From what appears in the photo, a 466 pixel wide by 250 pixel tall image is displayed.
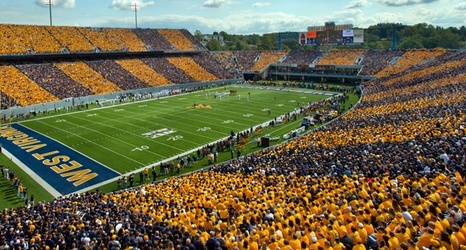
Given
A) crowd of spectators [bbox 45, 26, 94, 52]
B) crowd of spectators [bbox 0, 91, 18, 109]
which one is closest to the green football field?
crowd of spectators [bbox 0, 91, 18, 109]

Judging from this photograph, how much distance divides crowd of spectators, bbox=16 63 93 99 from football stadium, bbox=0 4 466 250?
8.7 inches

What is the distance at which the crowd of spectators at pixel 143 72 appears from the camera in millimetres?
53062

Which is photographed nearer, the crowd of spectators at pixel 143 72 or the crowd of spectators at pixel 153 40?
the crowd of spectators at pixel 143 72

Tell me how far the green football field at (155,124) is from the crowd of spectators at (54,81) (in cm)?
565

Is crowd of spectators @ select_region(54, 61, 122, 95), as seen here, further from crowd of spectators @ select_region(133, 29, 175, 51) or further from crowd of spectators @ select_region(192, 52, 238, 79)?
crowd of spectators @ select_region(192, 52, 238, 79)

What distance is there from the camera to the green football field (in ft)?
81.1

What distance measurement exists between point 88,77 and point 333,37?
129 feet

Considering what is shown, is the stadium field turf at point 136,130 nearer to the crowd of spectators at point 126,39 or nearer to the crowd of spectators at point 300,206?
the crowd of spectators at point 300,206

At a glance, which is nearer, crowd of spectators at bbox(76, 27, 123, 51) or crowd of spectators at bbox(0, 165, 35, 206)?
crowd of spectators at bbox(0, 165, 35, 206)

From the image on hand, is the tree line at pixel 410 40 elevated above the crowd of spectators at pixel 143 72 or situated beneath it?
elevated above

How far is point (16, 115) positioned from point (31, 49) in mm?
15745

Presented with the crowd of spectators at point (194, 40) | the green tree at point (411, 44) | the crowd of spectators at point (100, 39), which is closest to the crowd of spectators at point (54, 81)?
the crowd of spectators at point (100, 39)

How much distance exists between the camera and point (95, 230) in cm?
1063

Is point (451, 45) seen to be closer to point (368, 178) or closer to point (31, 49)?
point (31, 49)
